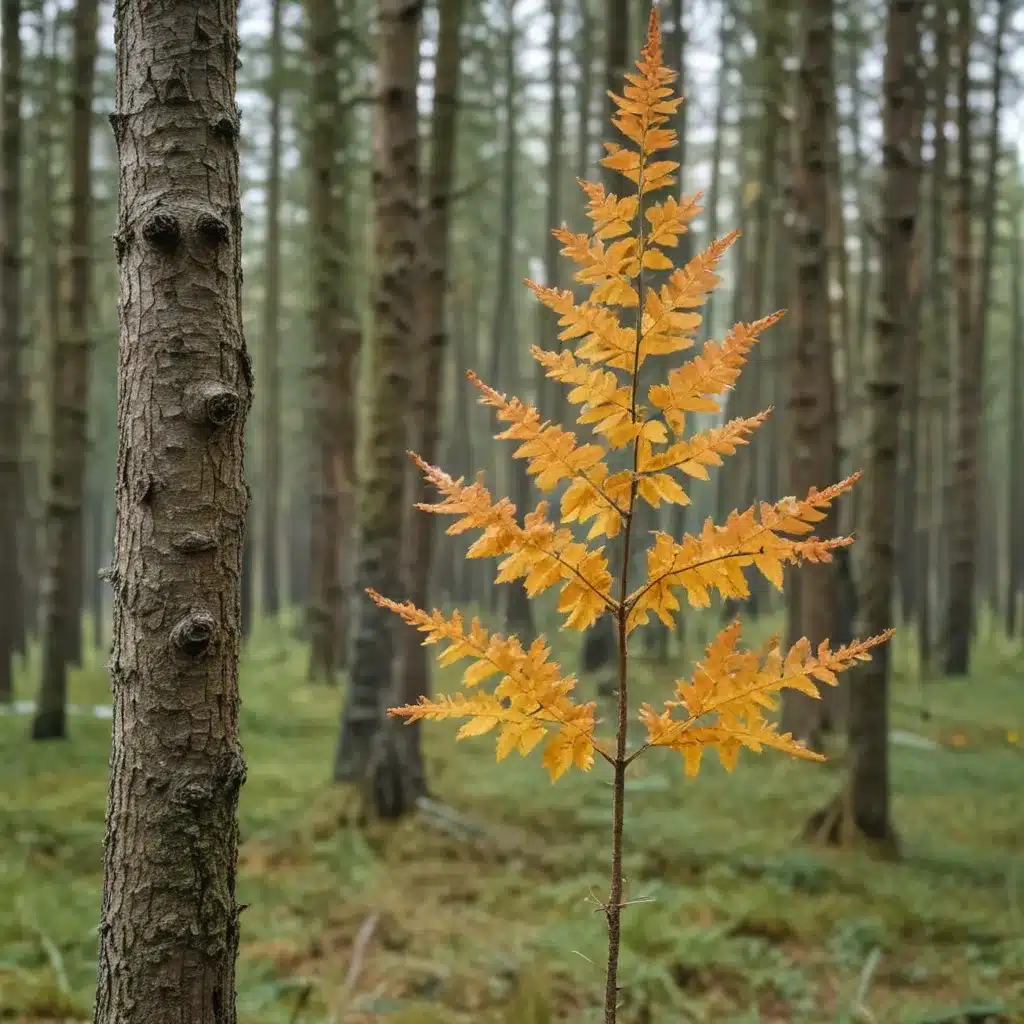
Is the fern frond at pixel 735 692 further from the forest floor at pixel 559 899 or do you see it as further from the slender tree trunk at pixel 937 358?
the slender tree trunk at pixel 937 358

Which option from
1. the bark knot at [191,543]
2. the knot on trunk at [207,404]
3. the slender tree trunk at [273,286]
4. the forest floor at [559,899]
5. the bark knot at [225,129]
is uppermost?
the slender tree trunk at [273,286]

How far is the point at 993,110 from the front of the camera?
14.4 metres

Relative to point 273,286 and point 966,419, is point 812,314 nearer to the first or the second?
point 966,419

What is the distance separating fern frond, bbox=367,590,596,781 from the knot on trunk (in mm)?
574

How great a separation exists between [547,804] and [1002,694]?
845 cm

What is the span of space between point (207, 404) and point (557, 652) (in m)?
14.2

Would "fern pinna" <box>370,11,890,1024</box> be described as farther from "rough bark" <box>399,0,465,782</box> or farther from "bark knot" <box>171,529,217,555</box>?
"rough bark" <box>399,0,465,782</box>

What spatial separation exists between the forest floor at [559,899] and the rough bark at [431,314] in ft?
4.97

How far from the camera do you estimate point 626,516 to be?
1708 mm

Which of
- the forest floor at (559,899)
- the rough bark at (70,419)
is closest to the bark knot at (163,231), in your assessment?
the forest floor at (559,899)

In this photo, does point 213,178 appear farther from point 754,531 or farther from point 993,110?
point 993,110

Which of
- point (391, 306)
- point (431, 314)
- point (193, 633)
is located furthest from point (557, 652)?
point (193, 633)

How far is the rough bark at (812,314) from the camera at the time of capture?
7969 mm

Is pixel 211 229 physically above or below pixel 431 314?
below
